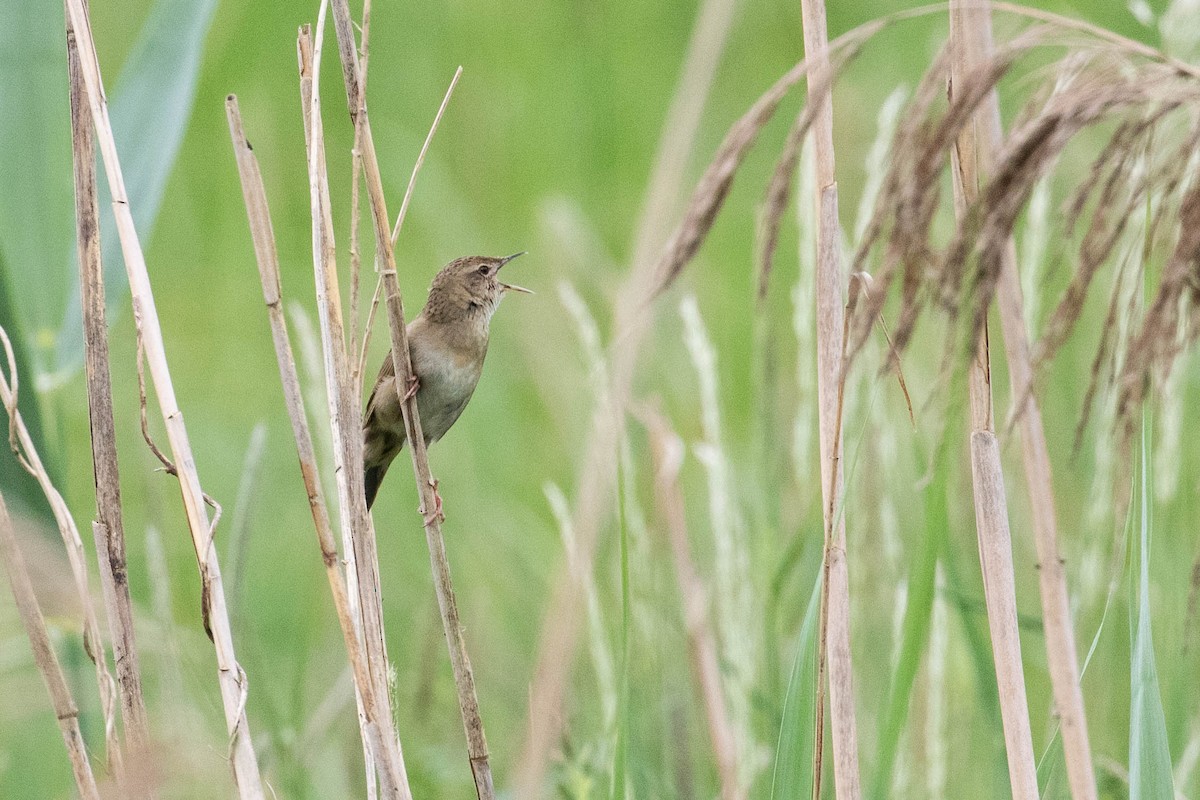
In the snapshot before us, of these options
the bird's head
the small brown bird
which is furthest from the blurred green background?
the bird's head

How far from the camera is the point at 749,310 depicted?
4566mm

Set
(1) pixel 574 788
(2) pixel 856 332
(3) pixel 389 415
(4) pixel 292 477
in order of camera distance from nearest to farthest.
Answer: (2) pixel 856 332 → (1) pixel 574 788 → (3) pixel 389 415 → (4) pixel 292 477

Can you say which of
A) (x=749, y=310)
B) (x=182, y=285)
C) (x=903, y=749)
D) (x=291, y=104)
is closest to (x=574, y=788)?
(x=903, y=749)

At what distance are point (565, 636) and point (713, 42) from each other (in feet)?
1.67

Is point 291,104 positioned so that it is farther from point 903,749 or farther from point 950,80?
point 950,80

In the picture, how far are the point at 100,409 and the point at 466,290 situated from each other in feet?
4.95

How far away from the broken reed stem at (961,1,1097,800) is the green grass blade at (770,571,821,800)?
9.6 inches

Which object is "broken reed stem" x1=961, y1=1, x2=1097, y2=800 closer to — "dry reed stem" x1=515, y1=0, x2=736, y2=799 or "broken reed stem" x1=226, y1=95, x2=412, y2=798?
"dry reed stem" x1=515, y1=0, x2=736, y2=799

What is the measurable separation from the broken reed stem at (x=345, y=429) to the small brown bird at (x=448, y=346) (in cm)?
138

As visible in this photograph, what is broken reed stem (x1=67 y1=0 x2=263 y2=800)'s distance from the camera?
1439 mm

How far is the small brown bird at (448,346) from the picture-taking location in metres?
2.96

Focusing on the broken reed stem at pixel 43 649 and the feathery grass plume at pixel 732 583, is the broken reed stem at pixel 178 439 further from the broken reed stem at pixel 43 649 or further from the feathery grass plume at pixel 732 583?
the feathery grass plume at pixel 732 583

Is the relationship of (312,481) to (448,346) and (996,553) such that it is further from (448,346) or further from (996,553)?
(448,346)

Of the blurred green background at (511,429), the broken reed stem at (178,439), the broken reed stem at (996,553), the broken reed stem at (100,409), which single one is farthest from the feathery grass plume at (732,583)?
the broken reed stem at (100,409)
